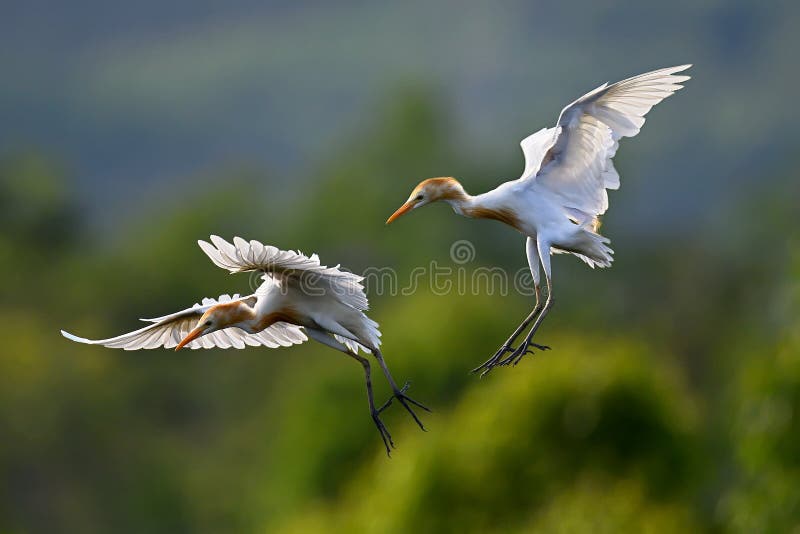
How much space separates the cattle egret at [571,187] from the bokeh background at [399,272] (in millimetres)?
8064

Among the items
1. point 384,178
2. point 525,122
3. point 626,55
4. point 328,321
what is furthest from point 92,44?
point 328,321

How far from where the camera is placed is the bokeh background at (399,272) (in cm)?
2253

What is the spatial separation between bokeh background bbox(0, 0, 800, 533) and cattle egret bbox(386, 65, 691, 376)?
8.06 m

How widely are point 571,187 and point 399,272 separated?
41.9 m

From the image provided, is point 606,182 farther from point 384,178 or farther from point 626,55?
point 626,55

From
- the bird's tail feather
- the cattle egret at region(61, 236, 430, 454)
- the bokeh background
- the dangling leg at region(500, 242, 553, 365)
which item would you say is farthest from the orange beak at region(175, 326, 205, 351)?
the bokeh background

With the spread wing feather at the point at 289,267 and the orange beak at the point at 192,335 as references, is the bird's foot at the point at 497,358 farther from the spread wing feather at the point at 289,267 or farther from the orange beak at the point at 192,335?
the orange beak at the point at 192,335

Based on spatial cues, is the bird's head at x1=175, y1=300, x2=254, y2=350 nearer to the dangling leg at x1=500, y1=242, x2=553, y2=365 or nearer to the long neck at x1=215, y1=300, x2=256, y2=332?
the long neck at x1=215, y1=300, x2=256, y2=332

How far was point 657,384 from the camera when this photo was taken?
24.7m

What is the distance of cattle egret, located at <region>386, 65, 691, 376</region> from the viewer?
873 centimetres

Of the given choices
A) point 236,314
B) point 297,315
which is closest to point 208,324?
point 236,314

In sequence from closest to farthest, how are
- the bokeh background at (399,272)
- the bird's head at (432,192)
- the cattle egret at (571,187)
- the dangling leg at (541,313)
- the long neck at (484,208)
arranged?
the dangling leg at (541,313)
the cattle egret at (571,187)
the long neck at (484,208)
the bird's head at (432,192)
the bokeh background at (399,272)

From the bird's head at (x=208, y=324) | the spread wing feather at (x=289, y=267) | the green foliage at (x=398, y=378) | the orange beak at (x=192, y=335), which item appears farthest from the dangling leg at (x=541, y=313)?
the green foliage at (x=398, y=378)

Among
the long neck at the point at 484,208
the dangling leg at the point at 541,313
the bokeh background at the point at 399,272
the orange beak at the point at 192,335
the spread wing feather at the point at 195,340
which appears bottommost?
the bokeh background at the point at 399,272
